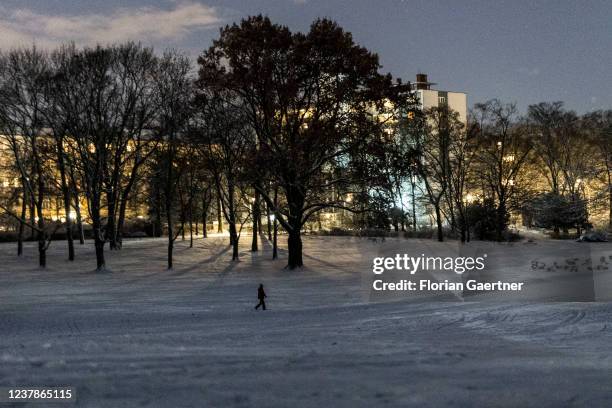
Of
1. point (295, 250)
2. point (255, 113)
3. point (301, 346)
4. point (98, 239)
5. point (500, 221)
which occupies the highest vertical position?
point (255, 113)

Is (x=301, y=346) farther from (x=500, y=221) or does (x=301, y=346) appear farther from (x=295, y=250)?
(x=500, y=221)

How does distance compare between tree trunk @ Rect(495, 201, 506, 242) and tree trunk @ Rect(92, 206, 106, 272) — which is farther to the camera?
tree trunk @ Rect(495, 201, 506, 242)

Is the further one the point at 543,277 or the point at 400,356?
the point at 543,277

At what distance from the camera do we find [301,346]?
12344 mm

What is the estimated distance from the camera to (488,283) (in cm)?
2350

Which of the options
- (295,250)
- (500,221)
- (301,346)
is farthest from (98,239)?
A: (500,221)

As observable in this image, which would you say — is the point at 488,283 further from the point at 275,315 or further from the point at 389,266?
the point at 275,315

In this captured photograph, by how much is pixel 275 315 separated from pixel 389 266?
52.3 ft

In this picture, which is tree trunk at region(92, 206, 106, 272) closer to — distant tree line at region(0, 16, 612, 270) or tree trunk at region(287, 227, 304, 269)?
distant tree line at region(0, 16, 612, 270)

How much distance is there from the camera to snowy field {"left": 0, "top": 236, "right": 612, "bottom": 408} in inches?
356

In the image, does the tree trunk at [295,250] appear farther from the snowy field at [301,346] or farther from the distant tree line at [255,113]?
the snowy field at [301,346]

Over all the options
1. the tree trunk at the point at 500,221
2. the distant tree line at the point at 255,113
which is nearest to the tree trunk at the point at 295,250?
the distant tree line at the point at 255,113

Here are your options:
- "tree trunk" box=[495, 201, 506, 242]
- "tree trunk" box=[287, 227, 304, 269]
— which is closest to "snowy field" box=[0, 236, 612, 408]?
A: "tree trunk" box=[287, 227, 304, 269]

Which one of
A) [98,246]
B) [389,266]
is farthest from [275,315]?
[98,246]
